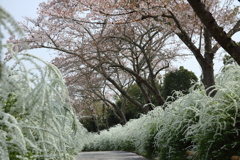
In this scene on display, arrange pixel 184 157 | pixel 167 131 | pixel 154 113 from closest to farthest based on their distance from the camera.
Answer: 1. pixel 184 157
2. pixel 167 131
3. pixel 154 113

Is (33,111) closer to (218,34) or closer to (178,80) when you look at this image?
(218,34)

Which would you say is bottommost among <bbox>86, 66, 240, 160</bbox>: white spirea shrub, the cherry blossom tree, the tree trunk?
<bbox>86, 66, 240, 160</bbox>: white spirea shrub

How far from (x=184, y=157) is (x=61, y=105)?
2.27 m

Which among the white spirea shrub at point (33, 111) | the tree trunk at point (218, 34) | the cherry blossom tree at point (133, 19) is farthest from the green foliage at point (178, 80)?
the white spirea shrub at point (33, 111)

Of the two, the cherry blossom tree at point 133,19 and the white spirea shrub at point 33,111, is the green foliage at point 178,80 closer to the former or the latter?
the cherry blossom tree at point 133,19

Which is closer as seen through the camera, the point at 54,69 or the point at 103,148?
the point at 54,69

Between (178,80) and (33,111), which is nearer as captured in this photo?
(33,111)

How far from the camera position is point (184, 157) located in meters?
4.62

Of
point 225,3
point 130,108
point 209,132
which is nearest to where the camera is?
point 209,132

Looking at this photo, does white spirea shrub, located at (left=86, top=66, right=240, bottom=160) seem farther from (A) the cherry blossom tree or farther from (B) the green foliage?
(B) the green foliage

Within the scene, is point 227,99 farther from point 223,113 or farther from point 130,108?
point 130,108

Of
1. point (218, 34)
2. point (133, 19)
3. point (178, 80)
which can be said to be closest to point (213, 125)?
point (218, 34)

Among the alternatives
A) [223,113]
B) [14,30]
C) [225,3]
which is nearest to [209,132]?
[223,113]

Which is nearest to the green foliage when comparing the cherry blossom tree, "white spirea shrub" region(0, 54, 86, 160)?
the cherry blossom tree
